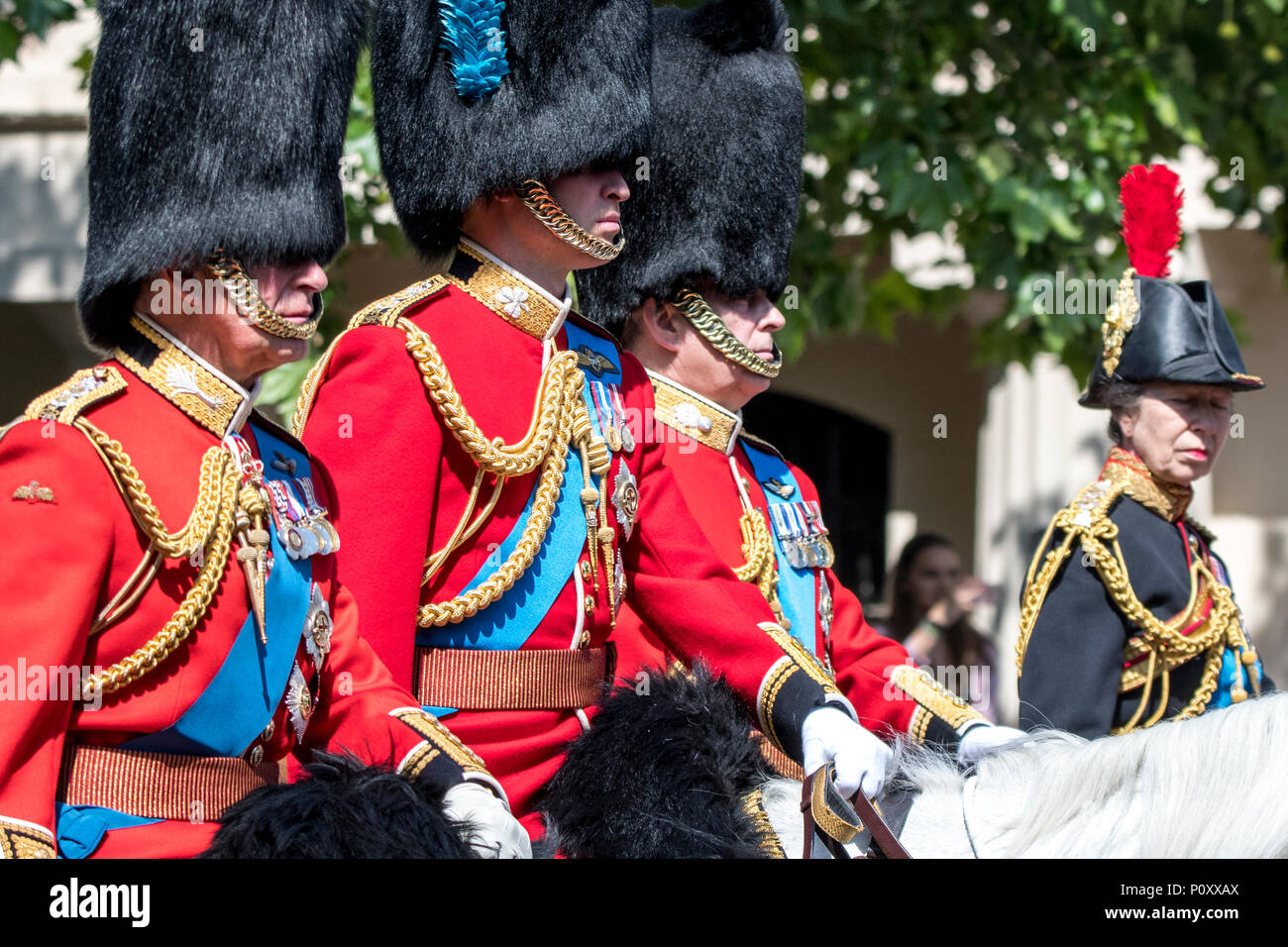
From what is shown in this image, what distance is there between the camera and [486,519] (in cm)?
269

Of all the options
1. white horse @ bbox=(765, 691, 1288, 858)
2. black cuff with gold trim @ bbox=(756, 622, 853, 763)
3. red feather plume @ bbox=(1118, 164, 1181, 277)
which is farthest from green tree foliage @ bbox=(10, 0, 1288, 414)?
white horse @ bbox=(765, 691, 1288, 858)

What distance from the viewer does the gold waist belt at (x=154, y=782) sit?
2096mm

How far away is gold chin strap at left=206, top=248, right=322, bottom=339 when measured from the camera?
7.50 ft

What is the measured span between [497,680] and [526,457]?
1.18ft

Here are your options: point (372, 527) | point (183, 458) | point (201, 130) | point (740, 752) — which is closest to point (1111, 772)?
point (740, 752)

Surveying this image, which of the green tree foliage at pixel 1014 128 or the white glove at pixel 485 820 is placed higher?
the green tree foliage at pixel 1014 128

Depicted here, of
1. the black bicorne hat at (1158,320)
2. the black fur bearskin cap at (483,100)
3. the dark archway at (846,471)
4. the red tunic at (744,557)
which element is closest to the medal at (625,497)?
the red tunic at (744,557)

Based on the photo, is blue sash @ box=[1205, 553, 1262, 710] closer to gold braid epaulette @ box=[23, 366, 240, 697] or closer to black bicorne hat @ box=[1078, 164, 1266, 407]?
black bicorne hat @ box=[1078, 164, 1266, 407]

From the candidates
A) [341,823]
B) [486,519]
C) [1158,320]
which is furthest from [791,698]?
[1158,320]

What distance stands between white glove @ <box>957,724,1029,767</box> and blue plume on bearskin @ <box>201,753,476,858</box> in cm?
96

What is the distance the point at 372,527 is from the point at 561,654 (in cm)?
41

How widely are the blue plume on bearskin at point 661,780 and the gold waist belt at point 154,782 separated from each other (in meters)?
0.52

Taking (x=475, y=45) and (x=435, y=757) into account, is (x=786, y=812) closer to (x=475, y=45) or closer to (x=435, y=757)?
(x=435, y=757)

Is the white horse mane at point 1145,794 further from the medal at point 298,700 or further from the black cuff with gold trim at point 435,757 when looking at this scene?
the medal at point 298,700
